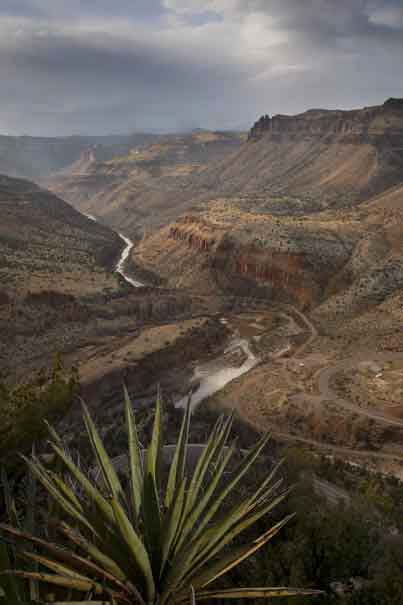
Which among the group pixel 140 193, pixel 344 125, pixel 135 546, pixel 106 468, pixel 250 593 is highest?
pixel 344 125

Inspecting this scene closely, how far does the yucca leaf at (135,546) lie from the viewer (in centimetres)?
380

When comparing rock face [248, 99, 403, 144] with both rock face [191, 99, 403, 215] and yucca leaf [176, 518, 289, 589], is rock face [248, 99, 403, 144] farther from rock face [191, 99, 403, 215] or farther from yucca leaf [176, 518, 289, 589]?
yucca leaf [176, 518, 289, 589]

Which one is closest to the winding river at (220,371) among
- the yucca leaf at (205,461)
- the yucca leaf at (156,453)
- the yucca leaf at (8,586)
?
the yucca leaf at (205,461)

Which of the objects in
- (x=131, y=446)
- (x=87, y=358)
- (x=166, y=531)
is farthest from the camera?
(x=87, y=358)

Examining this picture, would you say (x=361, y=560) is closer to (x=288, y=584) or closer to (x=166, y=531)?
(x=288, y=584)

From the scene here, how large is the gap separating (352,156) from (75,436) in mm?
106814

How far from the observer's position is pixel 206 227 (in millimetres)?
68750

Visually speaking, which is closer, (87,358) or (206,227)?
(87,358)

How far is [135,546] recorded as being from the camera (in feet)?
12.8

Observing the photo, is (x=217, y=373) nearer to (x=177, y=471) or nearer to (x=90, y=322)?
(x=90, y=322)

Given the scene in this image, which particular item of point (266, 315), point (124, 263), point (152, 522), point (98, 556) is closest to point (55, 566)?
point (98, 556)

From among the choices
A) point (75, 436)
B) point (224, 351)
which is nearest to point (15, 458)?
point (75, 436)

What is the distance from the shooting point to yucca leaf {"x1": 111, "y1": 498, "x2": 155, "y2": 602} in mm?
3798

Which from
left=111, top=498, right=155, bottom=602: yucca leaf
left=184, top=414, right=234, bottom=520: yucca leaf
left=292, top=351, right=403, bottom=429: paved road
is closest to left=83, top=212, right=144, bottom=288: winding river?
left=292, top=351, right=403, bottom=429: paved road
